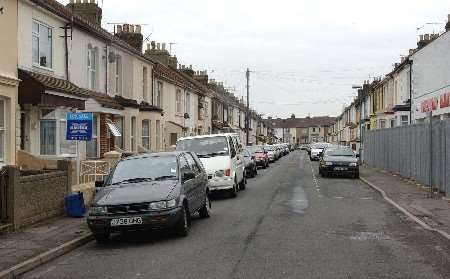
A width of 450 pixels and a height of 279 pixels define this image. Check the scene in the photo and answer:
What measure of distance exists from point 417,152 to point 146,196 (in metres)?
14.9

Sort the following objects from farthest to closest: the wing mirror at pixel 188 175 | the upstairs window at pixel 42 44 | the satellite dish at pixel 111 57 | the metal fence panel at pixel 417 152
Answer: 1. the satellite dish at pixel 111 57
2. the upstairs window at pixel 42 44
3. the metal fence panel at pixel 417 152
4. the wing mirror at pixel 188 175

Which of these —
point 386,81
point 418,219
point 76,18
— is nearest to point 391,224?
point 418,219

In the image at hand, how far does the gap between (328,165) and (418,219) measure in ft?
49.6

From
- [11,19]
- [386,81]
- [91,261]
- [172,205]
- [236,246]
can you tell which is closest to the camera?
[91,261]

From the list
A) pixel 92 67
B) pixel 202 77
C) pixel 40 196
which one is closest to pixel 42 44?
pixel 92 67

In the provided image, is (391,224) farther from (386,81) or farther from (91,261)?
(386,81)

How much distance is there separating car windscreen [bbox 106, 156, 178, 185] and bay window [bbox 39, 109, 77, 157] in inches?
316

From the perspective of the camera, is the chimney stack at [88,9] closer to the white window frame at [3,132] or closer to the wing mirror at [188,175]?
the white window frame at [3,132]

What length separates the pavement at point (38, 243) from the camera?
8.55 m

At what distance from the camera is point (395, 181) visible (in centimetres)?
2502

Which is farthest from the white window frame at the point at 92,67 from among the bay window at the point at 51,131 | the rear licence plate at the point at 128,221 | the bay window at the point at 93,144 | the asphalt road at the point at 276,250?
the rear licence plate at the point at 128,221

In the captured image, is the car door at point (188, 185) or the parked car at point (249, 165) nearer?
the car door at point (188, 185)

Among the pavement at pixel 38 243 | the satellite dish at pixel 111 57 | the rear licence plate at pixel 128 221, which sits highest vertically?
the satellite dish at pixel 111 57

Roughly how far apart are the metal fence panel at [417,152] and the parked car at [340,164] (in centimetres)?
203
